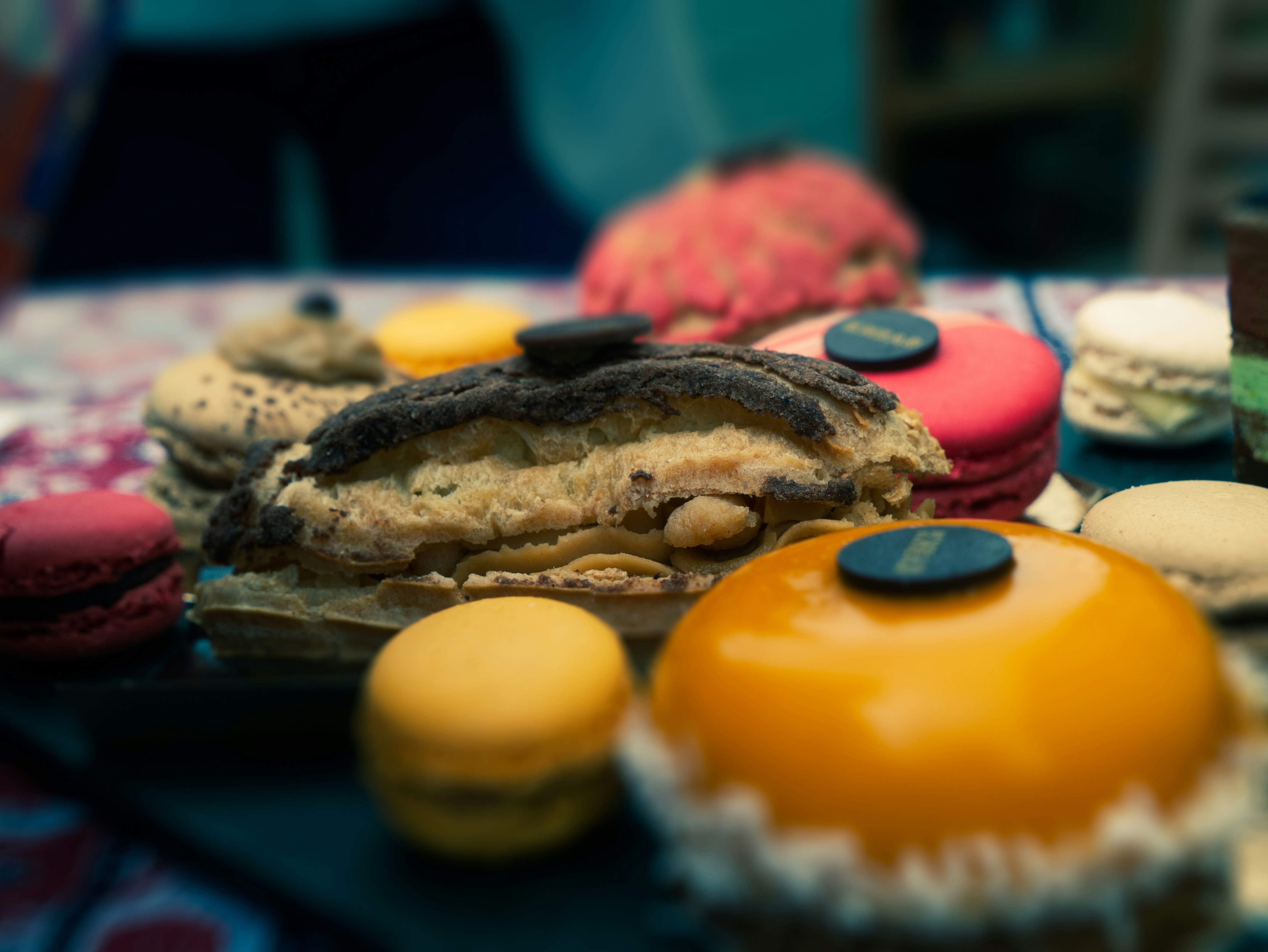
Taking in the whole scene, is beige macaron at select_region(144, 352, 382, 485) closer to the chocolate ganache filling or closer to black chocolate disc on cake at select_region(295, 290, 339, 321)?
black chocolate disc on cake at select_region(295, 290, 339, 321)

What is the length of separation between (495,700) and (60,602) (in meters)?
0.68

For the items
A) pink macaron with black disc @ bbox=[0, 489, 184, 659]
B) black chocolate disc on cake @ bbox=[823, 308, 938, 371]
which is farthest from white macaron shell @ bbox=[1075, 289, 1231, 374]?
pink macaron with black disc @ bbox=[0, 489, 184, 659]

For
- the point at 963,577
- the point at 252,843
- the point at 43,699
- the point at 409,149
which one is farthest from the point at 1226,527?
the point at 409,149

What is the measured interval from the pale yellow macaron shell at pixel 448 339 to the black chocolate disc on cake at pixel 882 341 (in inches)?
25.4

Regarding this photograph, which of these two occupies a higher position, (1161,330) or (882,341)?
(882,341)

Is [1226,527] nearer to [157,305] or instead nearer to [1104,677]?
[1104,677]

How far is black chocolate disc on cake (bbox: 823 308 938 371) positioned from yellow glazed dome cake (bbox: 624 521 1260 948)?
0.62 meters

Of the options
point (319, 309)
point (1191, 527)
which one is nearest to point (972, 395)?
point (1191, 527)

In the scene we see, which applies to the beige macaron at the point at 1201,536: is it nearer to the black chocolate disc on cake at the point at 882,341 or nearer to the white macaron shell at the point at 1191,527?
the white macaron shell at the point at 1191,527

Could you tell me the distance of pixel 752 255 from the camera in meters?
2.00

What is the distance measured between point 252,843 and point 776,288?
1.32 metres

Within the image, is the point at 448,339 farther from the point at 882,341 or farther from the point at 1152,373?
the point at 1152,373

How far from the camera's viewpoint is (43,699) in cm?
123

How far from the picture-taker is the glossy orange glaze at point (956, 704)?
0.71 metres
